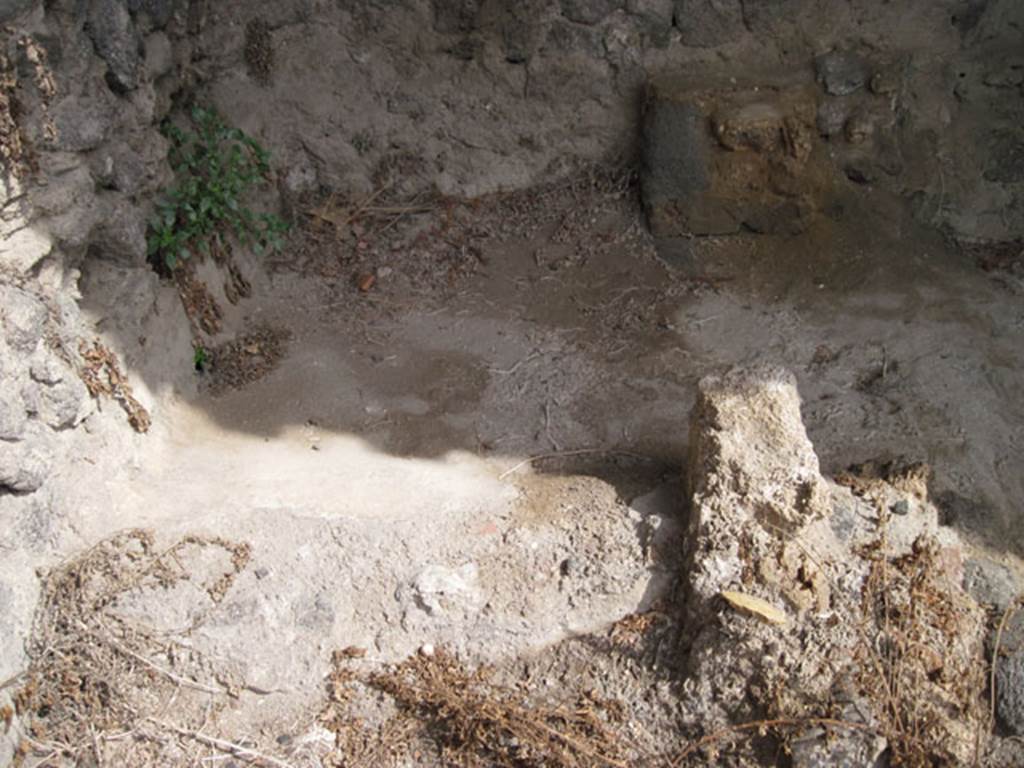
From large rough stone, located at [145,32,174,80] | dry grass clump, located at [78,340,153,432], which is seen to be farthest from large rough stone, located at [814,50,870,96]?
dry grass clump, located at [78,340,153,432]

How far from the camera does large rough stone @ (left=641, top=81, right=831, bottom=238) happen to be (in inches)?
181

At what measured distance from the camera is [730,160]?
4.67 m

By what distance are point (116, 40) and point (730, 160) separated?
2625 millimetres

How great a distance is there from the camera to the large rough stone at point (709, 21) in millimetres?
4762

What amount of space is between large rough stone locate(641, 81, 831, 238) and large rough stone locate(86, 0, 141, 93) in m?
2.28

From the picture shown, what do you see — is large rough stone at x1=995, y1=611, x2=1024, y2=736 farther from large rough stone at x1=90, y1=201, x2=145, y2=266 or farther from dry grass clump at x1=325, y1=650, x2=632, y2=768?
large rough stone at x1=90, y1=201, x2=145, y2=266

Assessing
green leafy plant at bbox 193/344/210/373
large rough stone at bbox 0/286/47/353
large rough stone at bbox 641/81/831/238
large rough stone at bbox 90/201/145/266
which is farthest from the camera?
large rough stone at bbox 641/81/831/238

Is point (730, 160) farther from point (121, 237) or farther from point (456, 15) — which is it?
point (121, 237)

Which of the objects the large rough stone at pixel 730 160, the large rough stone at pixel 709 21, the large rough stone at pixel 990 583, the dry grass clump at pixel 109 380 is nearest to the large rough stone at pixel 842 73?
the large rough stone at pixel 730 160

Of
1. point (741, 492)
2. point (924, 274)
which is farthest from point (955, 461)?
point (924, 274)

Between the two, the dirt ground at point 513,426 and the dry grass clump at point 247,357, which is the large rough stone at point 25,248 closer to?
the dirt ground at point 513,426

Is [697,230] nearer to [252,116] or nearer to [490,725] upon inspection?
[252,116]

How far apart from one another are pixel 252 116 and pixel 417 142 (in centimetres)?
79

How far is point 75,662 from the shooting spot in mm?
3043
